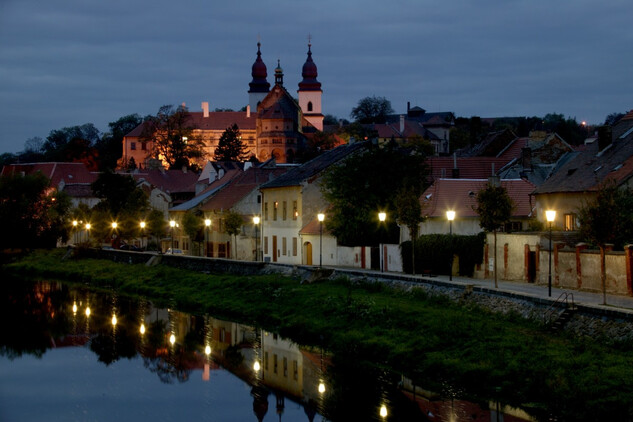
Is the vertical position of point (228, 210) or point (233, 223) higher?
point (228, 210)

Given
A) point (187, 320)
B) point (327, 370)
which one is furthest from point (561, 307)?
point (187, 320)

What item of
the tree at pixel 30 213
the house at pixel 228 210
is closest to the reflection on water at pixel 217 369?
the house at pixel 228 210

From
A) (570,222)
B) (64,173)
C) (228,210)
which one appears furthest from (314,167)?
(64,173)

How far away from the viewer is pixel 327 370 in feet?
100

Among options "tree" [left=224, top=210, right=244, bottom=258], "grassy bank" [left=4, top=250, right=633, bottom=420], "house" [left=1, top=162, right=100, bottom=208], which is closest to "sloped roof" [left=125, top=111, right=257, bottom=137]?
"house" [left=1, top=162, right=100, bottom=208]

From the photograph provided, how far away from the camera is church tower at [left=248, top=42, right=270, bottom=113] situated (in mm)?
190375

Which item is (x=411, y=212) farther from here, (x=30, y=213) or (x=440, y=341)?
(x=30, y=213)

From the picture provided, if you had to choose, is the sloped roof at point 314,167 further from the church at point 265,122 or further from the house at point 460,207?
the church at point 265,122

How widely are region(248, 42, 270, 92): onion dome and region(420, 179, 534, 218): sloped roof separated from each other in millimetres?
144038

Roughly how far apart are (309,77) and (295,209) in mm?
135605

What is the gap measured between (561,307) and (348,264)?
79.9ft

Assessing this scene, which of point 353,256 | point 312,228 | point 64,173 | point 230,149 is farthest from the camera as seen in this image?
point 230,149

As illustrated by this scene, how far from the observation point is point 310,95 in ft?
624

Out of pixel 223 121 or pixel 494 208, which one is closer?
pixel 494 208
